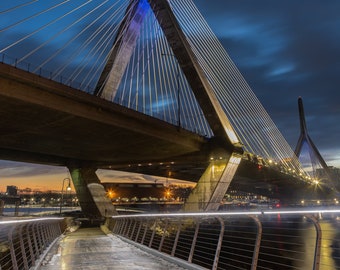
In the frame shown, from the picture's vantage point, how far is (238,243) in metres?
9.05

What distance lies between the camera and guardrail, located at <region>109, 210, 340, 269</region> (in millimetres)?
5386

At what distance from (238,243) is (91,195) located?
31.5 m

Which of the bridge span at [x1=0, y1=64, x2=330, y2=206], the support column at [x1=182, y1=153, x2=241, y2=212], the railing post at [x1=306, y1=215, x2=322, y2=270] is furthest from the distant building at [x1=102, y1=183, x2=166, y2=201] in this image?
the railing post at [x1=306, y1=215, x2=322, y2=270]

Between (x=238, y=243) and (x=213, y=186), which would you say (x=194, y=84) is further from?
(x=238, y=243)

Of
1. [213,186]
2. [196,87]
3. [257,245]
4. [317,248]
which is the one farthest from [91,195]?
[317,248]

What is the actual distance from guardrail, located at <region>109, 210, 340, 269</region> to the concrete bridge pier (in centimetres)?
868

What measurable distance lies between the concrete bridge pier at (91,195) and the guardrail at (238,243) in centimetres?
868

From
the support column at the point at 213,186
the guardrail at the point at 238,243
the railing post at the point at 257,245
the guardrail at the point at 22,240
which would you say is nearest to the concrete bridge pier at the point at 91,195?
the guardrail at the point at 238,243

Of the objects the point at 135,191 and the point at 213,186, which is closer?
the point at 213,186

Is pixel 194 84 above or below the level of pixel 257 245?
above

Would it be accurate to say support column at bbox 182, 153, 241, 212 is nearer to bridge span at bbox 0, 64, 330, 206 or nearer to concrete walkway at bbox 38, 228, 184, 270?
bridge span at bbox 0, 64, 330, 206

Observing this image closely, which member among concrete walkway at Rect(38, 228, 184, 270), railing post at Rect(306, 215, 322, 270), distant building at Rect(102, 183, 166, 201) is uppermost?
railing post at Rect(306, 215, 322, 270)

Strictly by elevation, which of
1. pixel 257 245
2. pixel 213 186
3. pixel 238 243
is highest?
pixel 213 186

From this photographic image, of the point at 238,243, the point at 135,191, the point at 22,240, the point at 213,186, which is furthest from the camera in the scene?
the point at 135,191
